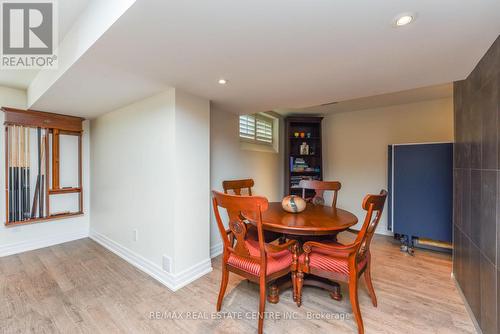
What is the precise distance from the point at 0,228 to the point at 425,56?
190 inches

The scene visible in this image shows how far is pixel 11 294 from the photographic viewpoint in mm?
1959

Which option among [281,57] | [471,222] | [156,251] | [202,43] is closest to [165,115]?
[202,43]

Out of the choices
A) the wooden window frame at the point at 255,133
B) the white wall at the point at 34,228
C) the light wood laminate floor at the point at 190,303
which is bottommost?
the light wood laminate floor at the point at 190,303

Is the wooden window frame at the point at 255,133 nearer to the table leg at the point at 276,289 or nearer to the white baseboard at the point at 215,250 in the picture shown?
the white baseboard at the point at 215,250

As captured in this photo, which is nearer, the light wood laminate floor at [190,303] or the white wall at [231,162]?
the light wood laminate floor at [190,303]

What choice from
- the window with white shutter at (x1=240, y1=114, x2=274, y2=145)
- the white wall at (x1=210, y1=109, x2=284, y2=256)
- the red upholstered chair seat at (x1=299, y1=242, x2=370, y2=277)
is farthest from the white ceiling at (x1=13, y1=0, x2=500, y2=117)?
the red upholstered chair seat at (x1=299, y1=242, x2=370, y2=277)

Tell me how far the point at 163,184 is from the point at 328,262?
1.69m

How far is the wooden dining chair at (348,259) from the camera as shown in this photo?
1.48 metres

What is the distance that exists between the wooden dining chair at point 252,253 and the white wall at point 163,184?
0.66m

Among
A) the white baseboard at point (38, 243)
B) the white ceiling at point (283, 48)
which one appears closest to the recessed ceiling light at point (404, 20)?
the white ceiling at point (283, 48)

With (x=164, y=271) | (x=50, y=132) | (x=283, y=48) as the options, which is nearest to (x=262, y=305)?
(x=164, y=271)

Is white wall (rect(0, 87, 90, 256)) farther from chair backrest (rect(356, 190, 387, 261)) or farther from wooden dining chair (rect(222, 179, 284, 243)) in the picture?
chair backrest (rect(356, 190, 387, 261))

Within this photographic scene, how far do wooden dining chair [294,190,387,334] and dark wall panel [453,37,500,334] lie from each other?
0.61 m

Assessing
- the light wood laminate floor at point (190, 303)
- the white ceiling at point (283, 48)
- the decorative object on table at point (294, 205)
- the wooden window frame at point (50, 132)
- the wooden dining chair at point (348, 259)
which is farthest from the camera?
the wooden window frame at point (50, 132)
